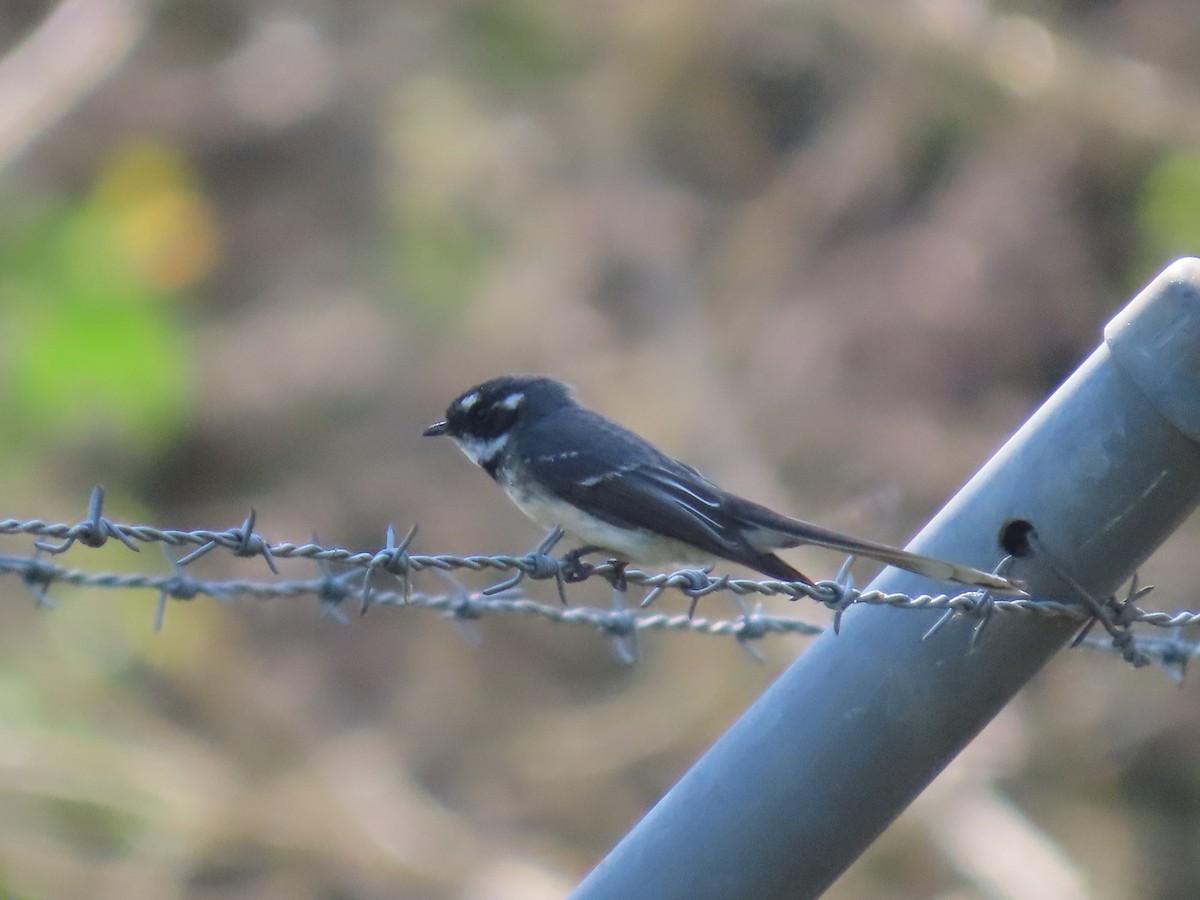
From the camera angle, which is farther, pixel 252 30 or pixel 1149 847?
pixel 252 30

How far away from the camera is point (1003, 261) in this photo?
11781 mm

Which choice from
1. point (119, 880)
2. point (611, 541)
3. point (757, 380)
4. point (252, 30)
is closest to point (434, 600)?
point (611, 541)

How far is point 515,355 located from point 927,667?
952 centimetres

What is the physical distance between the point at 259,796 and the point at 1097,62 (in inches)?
321

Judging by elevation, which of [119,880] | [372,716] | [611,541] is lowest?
[611,541]

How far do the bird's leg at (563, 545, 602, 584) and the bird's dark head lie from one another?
29.1 inches

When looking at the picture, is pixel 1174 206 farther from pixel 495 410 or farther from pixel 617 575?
pixel 617 575

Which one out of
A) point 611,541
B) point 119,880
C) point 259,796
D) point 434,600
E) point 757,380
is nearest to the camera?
point 434,600

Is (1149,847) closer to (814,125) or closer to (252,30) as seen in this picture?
(814,125)

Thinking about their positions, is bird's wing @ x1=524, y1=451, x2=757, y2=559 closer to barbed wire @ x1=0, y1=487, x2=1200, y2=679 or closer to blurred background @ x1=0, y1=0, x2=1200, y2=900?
barbed wire @ x1=0, y1=487, x2=1200, y2=679

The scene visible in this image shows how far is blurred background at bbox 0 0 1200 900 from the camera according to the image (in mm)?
10070

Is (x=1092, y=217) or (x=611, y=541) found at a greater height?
(x=1092, y=217)

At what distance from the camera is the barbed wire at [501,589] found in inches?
113

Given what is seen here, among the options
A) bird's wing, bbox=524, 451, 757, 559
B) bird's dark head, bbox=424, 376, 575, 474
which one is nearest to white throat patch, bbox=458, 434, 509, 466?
bird's dark head, bbox=424, 376, 575, 474
